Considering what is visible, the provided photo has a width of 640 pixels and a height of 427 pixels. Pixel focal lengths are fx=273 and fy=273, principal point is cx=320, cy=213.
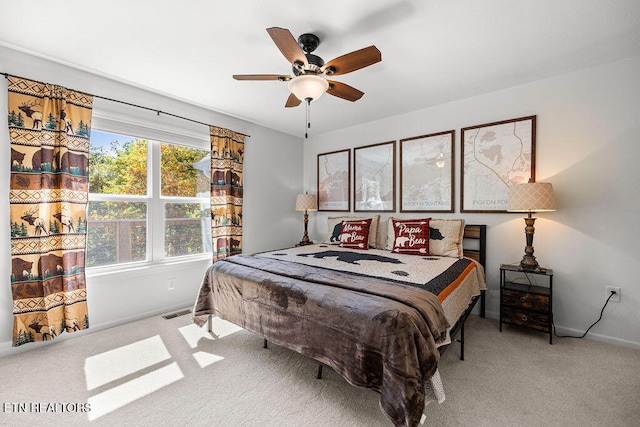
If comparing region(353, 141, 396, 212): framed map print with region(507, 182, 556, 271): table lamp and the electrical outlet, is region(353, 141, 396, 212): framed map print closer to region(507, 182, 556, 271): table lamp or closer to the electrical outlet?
region(507, 182, 556, 271): table lamp

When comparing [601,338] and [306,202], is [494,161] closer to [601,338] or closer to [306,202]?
[601,338]

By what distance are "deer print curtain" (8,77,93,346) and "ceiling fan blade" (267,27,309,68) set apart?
2.13 m

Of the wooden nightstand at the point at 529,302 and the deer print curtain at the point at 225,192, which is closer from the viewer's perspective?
the wooden nightstand at the point at 529,302

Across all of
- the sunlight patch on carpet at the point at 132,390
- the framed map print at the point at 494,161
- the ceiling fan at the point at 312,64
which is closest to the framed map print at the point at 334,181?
the framed map print at the point at 494,161

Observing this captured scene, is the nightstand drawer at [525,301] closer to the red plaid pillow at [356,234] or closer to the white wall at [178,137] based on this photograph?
the red plaid pillow at [356,234]

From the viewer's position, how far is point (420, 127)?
361 centimetres

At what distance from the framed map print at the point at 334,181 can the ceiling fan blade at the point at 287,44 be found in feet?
8.32

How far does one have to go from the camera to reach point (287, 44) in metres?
1.70

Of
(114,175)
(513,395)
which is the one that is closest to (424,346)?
(513,395)

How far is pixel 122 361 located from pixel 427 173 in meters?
3.68

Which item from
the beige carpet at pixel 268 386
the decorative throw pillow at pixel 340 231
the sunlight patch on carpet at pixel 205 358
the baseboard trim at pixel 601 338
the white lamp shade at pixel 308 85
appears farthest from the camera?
the decorative throw pillow at pixel 340 231

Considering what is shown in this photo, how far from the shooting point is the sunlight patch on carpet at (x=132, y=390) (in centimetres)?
166

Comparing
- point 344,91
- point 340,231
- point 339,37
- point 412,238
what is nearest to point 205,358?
point 340,231

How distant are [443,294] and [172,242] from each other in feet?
10.0
